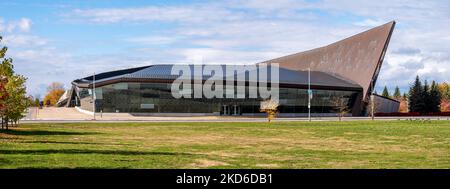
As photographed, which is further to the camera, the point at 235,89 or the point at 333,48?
the point at 333,48

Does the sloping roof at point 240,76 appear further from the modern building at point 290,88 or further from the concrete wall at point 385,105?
the concrete wall at point 385,105

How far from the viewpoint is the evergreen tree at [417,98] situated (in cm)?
10406

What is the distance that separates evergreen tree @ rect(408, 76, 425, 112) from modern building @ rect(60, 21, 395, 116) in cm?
1360

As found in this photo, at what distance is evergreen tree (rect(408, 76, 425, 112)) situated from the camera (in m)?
104

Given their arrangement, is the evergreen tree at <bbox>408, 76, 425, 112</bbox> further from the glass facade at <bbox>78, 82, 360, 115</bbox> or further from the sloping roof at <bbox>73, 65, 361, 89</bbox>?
the glass facade at <bbox>78, 82, 360, 115</bbox>

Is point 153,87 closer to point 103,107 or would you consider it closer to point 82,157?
point 103,107

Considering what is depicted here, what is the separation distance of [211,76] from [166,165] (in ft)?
233

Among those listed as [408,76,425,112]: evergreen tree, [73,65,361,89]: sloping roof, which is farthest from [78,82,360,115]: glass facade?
[408,76,425,112]: evergreen tree

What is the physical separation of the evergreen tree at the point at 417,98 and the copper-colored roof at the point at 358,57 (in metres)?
17.1

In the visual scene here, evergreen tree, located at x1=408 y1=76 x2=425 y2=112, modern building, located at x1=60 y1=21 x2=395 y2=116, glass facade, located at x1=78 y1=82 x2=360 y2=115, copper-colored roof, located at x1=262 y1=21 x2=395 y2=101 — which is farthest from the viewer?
evergreen tree, located at x1=408 y1=76 x2=425 y2=112

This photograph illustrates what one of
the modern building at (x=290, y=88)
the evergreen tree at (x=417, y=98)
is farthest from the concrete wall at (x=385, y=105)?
the modern building at (x=290, y=88)

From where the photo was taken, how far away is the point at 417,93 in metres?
106

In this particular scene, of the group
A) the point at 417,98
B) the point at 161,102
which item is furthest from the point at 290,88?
the point at 417,98
